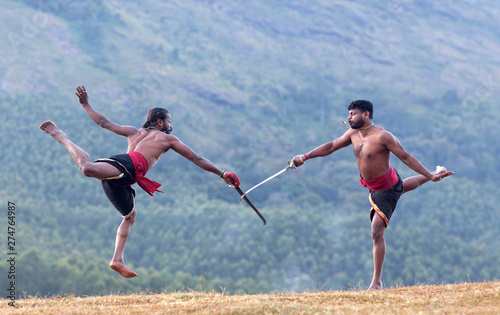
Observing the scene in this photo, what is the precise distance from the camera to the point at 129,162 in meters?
8.88

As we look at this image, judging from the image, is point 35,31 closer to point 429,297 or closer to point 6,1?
point 6,1

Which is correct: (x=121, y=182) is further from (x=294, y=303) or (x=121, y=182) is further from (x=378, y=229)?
(x=378, y=229)

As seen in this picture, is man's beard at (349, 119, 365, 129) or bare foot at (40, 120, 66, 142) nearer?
bare foot at (40, 120, 66, 142)

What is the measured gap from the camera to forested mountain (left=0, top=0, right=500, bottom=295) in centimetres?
8531

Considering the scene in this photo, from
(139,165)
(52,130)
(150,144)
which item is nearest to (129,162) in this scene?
(139,165)

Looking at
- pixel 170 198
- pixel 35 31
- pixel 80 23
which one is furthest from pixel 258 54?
pixel 170 198

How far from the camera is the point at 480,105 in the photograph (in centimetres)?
14075

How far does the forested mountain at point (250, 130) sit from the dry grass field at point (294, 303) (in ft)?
142

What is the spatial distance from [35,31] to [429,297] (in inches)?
5697

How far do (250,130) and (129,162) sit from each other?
117202mm

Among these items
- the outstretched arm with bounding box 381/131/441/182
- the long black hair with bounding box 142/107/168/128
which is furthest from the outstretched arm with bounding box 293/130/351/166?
the long black hair with bounding box 142/107/168/128

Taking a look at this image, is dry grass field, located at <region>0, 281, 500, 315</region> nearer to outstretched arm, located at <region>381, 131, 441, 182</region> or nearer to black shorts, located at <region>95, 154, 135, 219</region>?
black shorts, located at <region>95, 154, 135, 219</region>

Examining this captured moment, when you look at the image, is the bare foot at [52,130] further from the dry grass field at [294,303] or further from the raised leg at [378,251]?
the raised leg at [378,251]

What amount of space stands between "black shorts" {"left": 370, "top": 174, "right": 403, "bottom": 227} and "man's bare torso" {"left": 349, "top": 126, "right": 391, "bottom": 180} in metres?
0.29
